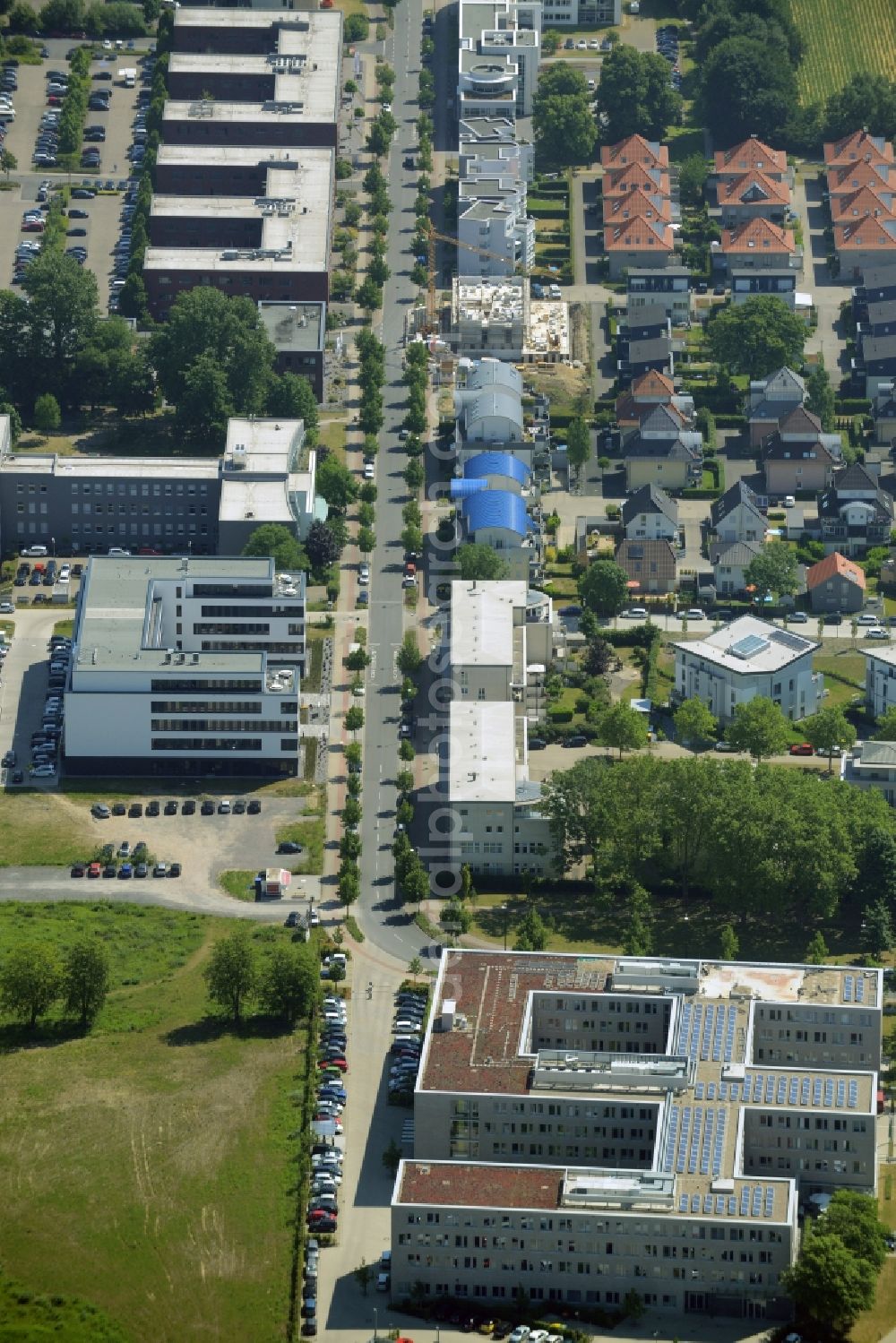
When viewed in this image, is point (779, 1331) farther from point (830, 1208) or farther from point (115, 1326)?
point (115, 1326)

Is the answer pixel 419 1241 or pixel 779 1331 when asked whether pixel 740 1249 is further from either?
pixel 419 1241

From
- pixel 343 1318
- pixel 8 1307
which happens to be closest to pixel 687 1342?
pixel 343 1318

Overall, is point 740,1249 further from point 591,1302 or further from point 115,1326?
point 115,1326

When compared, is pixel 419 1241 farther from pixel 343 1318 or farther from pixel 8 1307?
pixel 8 1307

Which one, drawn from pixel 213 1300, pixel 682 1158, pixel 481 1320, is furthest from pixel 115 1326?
pixel 682 1158

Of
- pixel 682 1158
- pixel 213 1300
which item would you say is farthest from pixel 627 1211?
pixel 213 1300

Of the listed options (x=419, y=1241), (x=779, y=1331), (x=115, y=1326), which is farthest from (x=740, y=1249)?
(x=115, y=1326)
